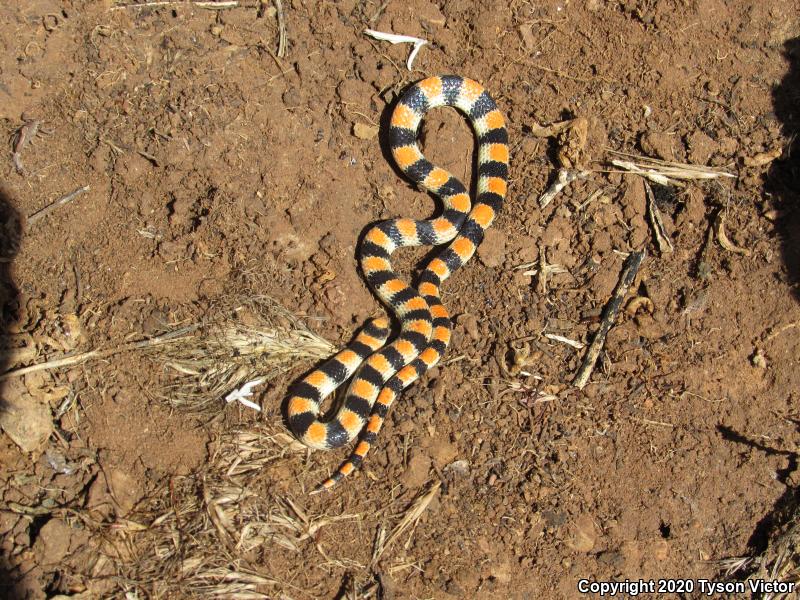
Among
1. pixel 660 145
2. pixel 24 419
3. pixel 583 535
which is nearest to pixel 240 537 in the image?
pixel 24 419

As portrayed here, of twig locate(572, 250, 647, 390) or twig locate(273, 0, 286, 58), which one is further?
twig locate(273, 0, 286, 58)

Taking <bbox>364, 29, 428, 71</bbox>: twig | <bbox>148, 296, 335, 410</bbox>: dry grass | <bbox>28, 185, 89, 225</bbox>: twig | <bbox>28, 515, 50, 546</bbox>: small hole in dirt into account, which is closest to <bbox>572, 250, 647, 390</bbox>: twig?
<bbox>148, 296, 335, 410</bbox>: dry grass

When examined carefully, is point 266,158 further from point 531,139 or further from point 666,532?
point 666,532

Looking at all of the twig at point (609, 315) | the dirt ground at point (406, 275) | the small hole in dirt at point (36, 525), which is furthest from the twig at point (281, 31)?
the small hole in dirt at point (36, 525)

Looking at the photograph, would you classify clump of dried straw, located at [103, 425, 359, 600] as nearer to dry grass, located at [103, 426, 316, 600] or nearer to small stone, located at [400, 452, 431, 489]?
dry grass, located at [103, 426, 316, 600]

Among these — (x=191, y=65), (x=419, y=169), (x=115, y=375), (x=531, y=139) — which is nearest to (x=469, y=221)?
(x=419, y=169)

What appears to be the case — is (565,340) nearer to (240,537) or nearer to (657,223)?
(657,223)
